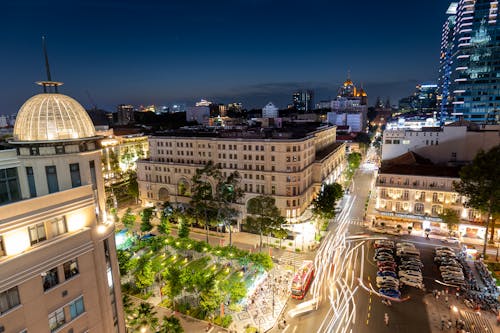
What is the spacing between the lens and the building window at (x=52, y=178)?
27664mm

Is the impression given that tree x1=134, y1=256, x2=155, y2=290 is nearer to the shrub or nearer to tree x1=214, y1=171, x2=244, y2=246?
the shrub

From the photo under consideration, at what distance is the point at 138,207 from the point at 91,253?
240ft

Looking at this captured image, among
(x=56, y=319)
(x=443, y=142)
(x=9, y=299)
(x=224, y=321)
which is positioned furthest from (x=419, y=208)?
(x=9, y=299)

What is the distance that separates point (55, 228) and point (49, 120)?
10373 millimetres

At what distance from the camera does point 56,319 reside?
2584 centimetres

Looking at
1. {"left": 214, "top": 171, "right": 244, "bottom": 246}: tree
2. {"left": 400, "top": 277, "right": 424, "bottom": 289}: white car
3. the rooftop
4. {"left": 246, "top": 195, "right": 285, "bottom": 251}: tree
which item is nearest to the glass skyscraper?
the rooftop

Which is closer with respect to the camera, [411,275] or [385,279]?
[385,279]

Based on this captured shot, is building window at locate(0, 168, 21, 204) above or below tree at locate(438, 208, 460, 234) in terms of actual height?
above

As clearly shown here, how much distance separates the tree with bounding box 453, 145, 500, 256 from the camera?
59688 mm

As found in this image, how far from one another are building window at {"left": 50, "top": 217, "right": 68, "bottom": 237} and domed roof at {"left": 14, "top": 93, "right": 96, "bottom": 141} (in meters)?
7.77

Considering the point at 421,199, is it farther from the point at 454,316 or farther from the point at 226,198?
the point at 226,198

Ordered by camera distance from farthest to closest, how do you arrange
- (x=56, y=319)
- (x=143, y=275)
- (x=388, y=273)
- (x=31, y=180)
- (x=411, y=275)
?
1. (x=388, y=273)
2. (x=411, y=275)
3. (x=143, y=275)
4. (x=31, y=180)
5. (x=56, y=319)

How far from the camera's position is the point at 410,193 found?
7662 cm

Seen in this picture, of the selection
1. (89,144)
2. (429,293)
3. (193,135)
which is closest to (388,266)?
(429,293)
